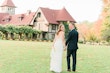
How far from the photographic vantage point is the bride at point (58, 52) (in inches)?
575

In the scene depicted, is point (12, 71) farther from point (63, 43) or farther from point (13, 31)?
point (13, 31)

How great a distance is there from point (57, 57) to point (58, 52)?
221mm

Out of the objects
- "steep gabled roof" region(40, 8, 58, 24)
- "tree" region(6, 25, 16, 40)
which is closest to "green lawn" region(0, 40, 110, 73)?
"tree" region(6, 25, 16, 40)

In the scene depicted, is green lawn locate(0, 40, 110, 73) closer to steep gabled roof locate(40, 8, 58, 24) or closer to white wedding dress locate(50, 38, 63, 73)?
white wedding dress locate(50, 38, 63, 73)

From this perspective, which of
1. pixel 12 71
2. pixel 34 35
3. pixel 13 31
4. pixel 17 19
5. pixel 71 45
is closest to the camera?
pixel 12 71

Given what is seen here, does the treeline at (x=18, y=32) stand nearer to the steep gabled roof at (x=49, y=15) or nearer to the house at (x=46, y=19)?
the house at (x=46, y=19)

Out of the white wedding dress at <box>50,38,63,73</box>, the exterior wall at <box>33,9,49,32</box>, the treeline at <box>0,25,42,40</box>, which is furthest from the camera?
the exterior wall at <box>33,9,49,32</box>

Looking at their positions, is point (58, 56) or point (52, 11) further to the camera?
point (52, 11)

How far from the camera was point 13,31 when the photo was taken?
256 feet

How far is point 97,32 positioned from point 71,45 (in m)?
65.5

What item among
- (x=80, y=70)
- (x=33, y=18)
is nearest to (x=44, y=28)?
(x=33, y=18)

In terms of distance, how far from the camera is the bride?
1459 cm

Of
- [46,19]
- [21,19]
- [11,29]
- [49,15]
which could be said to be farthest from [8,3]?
[11,29]

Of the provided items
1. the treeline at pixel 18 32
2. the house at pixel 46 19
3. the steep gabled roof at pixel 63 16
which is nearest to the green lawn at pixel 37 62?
the treeline at pixel 18 32
